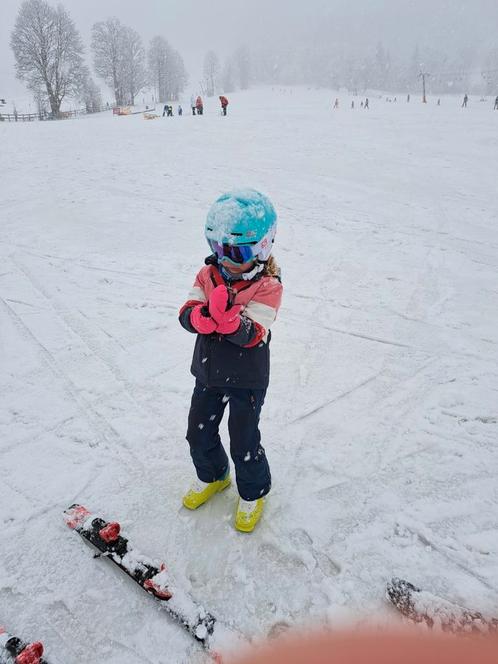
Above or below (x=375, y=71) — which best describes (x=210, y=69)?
above

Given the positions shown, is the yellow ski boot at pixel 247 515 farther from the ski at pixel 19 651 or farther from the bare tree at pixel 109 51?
the bare tree at pixel 109 51

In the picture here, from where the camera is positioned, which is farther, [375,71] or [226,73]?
[226,73]

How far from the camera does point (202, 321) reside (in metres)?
1.90

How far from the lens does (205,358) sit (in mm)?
2219

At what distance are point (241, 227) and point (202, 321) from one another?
494 millimetres

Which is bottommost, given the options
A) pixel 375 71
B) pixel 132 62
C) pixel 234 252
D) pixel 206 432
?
pixel 206 432

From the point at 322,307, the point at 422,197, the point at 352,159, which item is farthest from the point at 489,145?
the point at 322,307

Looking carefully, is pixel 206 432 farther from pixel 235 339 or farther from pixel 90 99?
pixel 90 99

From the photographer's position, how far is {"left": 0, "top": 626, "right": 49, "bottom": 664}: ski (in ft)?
5.68

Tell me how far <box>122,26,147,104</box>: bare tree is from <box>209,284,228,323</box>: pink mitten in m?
69.7

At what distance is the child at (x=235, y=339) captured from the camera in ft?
6.18

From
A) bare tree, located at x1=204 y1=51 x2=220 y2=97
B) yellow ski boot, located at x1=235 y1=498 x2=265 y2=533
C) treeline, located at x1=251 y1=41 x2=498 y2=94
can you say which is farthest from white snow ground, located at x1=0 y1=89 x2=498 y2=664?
bare tree, located at x1=204 y1=51 x2=220 y2=97

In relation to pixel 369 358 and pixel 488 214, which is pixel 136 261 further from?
pixel 488 214

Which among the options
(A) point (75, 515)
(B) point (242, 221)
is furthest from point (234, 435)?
(B) point (242, 221)
